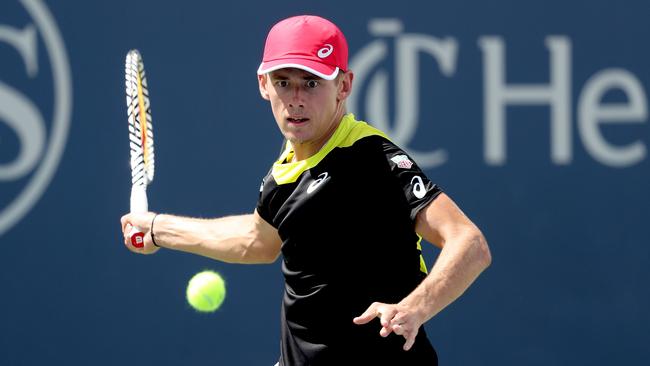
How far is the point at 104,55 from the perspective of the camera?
567cm

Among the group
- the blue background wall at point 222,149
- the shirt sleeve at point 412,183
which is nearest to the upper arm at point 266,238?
the shirt sleeve at point 412,183

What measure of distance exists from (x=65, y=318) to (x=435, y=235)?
3.13 meters

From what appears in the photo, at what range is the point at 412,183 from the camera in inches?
122

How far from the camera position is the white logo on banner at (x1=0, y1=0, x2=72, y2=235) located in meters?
5.68

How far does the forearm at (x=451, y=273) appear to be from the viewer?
9.29 ft

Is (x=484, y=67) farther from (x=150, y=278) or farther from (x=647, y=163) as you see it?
(x=150, y=278)

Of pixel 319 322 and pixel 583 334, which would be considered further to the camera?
pixel 583 334

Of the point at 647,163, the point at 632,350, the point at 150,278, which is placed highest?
the point at 647,163

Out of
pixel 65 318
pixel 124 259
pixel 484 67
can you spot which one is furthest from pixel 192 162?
pixel 484 67

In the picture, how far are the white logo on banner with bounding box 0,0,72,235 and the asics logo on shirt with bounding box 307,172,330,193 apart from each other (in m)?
2.72

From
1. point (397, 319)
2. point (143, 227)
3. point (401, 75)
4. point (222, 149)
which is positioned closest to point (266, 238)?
point (143, 227)

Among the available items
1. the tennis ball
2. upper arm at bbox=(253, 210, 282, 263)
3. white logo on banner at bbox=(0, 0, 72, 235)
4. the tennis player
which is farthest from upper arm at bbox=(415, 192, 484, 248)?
white logo on banner at bbox=(0, 0, 72, 235)

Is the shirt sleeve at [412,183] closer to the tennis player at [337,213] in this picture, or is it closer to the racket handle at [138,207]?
the tennis player at [337,213]

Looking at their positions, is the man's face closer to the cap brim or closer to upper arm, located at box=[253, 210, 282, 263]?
the cap brim
